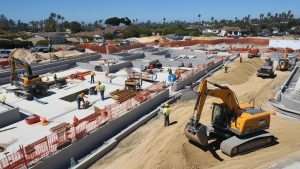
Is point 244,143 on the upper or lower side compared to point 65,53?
lower

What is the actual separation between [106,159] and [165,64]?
72.3 feet

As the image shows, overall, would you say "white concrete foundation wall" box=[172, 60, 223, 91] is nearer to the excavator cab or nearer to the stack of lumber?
the stack of lumber

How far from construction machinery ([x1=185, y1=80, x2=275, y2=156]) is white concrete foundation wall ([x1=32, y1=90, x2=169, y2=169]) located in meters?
4.29

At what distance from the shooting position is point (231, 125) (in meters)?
12.1

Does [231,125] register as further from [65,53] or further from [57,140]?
[65,53]

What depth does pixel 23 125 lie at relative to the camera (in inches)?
624

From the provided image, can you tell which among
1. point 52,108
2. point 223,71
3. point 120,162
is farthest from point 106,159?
point 223,71

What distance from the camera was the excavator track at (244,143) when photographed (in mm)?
11648

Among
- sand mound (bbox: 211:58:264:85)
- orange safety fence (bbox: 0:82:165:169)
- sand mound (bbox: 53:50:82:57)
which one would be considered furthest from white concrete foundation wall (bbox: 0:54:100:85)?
sand mound (bbox: 211:58:264:85)

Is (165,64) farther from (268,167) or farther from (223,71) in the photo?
(268,167)

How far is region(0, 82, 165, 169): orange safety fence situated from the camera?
1050 centimetres

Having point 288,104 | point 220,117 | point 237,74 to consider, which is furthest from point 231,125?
point 237,74

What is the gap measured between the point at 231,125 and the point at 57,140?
7.26 meters

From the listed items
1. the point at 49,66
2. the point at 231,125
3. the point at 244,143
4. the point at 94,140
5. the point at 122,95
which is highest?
the point at 49,66
